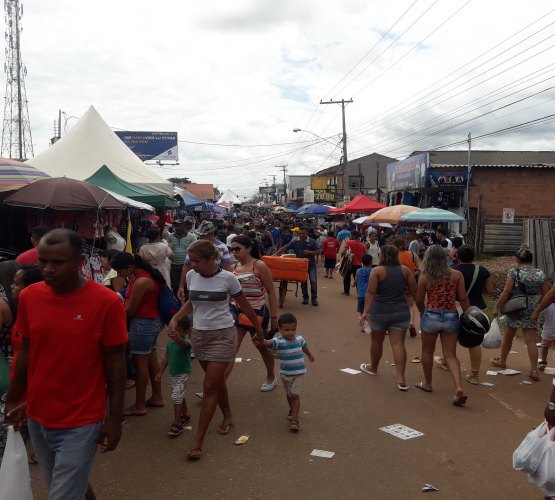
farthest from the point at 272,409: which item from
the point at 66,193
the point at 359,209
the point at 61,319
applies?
the point at 359,209

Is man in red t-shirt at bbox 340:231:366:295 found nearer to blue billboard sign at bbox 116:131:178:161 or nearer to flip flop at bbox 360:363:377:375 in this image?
flip flop at bbox 360:363:377:375

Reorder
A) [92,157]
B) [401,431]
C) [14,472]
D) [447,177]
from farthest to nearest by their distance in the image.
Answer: [447,177] < [92,157] < [401,431] < [14,472]

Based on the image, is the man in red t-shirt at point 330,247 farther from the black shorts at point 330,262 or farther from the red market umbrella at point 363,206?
the red market umbrella at point 363,206

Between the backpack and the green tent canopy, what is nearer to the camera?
the backpack

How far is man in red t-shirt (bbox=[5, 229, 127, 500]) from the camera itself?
8.24 feet

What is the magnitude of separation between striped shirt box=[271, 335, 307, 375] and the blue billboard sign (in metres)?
32.6

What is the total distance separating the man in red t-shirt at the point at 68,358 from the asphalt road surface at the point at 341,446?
1.31 meters

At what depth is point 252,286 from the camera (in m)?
5.50

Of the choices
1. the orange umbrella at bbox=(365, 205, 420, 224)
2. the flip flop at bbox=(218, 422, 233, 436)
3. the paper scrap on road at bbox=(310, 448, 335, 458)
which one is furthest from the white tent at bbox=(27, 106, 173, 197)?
the paper scrap on road at bbox=(310, 448, 335, 458)

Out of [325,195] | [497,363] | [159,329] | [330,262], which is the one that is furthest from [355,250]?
[325,195]

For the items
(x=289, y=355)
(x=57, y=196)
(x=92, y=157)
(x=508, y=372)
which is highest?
(x=92, y=157)

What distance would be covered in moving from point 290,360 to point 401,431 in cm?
124

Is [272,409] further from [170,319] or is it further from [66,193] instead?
[66,193]

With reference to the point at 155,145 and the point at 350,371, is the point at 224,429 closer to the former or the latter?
the point at 350,371
